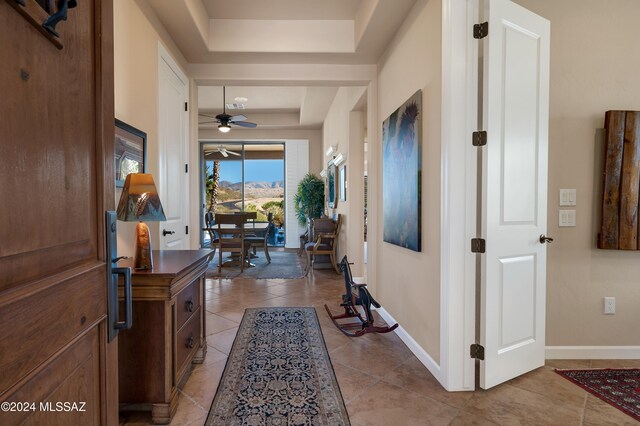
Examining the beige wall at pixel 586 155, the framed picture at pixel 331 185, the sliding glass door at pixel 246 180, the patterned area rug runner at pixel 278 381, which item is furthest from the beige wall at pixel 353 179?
the sliding glass door at pixel 246 180

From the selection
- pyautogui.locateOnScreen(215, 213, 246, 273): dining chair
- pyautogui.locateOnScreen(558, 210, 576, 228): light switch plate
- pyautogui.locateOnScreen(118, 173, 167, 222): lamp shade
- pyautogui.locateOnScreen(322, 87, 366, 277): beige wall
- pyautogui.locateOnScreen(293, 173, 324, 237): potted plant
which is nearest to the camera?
pyautogui.locateOnScreen(118, 173, 167, 222): lamp shade

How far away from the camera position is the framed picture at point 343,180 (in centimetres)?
544

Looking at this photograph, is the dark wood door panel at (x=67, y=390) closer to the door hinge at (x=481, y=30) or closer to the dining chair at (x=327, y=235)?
the door hinge at (x=481, y=30)

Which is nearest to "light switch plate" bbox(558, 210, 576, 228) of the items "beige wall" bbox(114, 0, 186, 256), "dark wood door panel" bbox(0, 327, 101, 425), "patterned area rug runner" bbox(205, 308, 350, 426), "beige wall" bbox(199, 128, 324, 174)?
"patterned area rug runner" bbox(205, 308, 350, 426)

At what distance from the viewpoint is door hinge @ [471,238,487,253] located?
2033 millimetres

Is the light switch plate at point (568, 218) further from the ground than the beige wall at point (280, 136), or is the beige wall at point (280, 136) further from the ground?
the beige wall at point (280, 136)

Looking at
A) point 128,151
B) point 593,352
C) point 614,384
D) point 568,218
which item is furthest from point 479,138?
point 128,151

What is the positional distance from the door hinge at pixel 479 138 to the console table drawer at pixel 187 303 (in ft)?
6.68

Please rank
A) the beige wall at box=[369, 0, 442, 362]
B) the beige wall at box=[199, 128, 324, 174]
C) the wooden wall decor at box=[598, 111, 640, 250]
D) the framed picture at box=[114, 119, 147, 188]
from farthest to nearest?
the beige wall at box=[199, 128, 324, 174] < the wooden wall decor at box=[598, 111, 640, 250] < the beige wall at box=[369, 0, 442, 362] < the framed picture at box=[114, 119, 147, 188]

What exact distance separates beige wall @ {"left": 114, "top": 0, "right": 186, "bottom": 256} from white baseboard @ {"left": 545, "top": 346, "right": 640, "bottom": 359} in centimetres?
323

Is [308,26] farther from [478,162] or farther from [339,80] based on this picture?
[478,162]

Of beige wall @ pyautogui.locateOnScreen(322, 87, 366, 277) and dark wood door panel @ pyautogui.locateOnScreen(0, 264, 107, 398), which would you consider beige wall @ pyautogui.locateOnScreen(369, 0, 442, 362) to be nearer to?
beige wall @ pyautogui.locateOnScreen(322, 87, 366, 277)

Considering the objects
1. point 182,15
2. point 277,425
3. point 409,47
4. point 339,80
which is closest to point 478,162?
point 409,47

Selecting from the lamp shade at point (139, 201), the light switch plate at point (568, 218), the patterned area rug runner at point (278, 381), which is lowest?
the patterned area rug runner at point (278, 381)
